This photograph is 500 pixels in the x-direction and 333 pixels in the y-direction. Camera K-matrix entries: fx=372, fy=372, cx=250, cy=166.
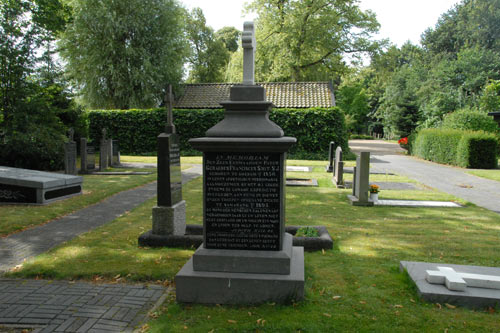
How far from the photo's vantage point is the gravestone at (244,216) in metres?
4.23

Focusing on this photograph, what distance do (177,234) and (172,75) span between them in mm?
25045

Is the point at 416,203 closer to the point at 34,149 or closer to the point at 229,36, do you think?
the point at 34,149

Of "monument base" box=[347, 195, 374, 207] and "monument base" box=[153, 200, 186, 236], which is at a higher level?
"monument base" box=[153, 200, 186, 236]

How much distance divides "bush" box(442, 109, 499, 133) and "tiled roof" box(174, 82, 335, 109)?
8.89 metres

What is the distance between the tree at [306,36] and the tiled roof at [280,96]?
522 cm

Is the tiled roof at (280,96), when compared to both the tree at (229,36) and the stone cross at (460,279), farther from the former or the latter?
the tree at (229,36)

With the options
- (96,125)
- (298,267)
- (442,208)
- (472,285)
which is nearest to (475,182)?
(442,208)

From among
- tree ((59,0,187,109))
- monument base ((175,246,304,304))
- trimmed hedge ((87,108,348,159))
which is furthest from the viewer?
tree ((59,0,187,109))

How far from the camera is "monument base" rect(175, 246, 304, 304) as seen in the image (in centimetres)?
418

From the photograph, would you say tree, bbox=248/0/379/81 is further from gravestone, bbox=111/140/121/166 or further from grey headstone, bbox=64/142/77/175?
grey headstone, bbox=64/142/77/175

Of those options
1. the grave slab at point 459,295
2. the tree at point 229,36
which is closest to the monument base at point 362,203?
the grave slab at point 459,295

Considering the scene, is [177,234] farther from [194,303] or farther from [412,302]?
[412,302]

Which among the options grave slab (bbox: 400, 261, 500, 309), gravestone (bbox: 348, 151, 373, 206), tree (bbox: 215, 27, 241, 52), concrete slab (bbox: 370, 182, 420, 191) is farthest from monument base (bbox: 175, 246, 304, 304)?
tree (bbox: 215, 27, 241, 52)

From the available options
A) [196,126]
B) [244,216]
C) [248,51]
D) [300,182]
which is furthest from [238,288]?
[196,126]
